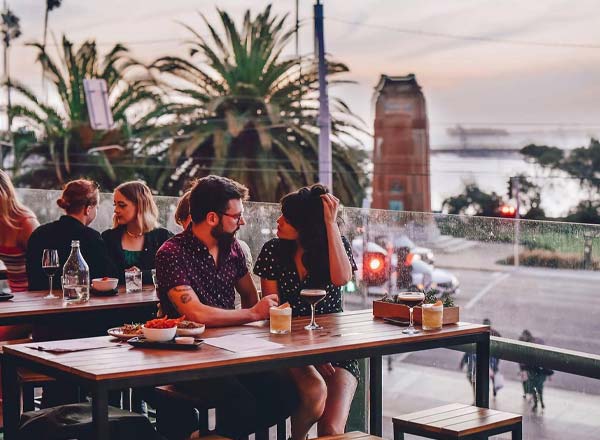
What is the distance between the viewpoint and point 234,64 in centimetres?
2269

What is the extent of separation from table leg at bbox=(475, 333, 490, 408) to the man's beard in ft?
3.41

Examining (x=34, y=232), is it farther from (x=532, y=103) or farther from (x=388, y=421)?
(x=532, y=103)

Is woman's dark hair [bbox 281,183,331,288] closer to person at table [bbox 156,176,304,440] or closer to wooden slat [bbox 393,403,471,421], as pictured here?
person at table [bbox 156,176,304,440]

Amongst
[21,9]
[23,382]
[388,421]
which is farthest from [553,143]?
[23,382]

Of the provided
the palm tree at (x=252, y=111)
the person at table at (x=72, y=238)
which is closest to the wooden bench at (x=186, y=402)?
the person at table at (x=72, y=238)

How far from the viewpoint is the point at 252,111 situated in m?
22.6

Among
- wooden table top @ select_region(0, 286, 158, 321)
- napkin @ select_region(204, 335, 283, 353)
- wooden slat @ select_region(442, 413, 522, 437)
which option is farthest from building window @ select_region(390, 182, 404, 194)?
napkin @ select_region(204, 335, 283, 353)

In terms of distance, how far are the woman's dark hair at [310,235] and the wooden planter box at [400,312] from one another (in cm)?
24

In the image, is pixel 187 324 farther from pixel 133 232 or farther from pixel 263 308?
pixel 133 232

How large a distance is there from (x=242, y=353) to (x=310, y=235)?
0.99 m

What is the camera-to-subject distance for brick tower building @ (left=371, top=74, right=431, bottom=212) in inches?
1072

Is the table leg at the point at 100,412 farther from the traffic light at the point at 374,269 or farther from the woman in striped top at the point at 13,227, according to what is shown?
the traffic light at the point at 374,269

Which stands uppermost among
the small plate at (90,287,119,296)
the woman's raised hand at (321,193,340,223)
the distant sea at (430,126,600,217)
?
the distant sea at (430,126,600,217)

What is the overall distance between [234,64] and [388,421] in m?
14.9
